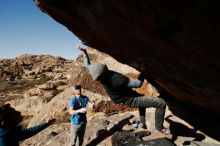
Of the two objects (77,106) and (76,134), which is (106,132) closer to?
(76,134)

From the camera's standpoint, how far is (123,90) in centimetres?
889

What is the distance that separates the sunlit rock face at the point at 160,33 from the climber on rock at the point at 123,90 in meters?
1.12

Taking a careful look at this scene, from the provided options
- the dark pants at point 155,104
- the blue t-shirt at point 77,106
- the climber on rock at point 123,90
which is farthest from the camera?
the blue t-shirt at point 77,106

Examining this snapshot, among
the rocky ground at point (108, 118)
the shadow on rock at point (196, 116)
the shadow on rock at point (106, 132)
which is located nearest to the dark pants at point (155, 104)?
the rocky ground at point (108, 118)

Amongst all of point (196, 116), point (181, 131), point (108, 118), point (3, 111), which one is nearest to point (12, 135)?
point (3, 111)

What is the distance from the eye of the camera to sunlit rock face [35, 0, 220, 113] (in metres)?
5.07

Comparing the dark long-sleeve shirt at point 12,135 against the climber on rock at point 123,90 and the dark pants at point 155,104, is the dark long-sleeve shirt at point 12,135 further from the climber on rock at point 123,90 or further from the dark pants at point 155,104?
the dark pants at point 155,104

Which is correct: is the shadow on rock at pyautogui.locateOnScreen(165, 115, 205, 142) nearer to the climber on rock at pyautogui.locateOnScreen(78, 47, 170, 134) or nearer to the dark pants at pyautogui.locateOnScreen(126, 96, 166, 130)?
the climber on rock at pyautogui.locateOnScreen(78, 47, 170, 134)

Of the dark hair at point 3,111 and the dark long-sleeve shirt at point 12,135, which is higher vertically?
the dark hair at point 3,111

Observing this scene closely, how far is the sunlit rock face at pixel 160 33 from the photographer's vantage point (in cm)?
507

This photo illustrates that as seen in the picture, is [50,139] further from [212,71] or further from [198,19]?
[198,19]

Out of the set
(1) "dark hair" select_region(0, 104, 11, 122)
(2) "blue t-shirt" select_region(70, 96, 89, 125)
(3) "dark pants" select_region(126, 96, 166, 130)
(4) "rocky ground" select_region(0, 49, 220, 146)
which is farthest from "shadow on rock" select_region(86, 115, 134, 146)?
(1) "dark hair" select_region(0, 104, 11, 122)

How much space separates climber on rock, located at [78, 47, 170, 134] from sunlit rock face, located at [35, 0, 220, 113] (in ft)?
3.68

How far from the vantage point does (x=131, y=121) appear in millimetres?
11172
